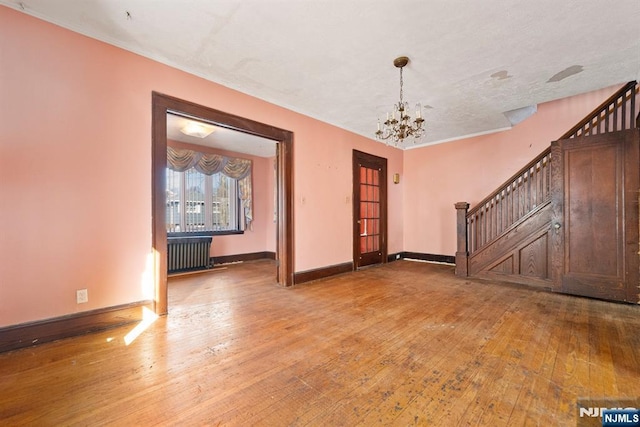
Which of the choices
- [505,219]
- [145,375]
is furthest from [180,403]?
[505,219]

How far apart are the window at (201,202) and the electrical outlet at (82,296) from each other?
3132 mm

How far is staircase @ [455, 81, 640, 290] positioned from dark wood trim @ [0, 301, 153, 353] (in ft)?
16.4

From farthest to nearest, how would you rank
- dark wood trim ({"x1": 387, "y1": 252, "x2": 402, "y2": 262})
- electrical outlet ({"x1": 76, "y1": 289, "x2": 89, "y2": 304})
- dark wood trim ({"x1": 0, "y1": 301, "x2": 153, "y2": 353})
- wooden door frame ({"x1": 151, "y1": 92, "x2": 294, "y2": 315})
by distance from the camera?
1. dark wood trim ({"x1": 387, "y1": 252, "x2": 402, "y2": 262})
2. wooden door frame ({"x1": 151, "y1": 92, "x2": 294, "y2": 315})
3. electrical outlet ({"x1": 76, "y1": 289, "x2": 89, "y2": 304})
4. dark wood trim ({"x1": 0, "y1": 301, "x2": 153, "y2": 353})

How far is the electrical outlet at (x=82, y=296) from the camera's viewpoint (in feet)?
8.00

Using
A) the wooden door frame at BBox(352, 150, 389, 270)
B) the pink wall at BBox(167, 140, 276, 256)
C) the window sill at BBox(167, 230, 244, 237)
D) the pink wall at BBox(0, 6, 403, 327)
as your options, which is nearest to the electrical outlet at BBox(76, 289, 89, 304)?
the pink wall at BBox(0, 6, 403, 327)

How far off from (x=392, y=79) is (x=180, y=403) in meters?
3.87

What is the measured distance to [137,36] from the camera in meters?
2.56

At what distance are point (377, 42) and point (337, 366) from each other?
3.01 meters

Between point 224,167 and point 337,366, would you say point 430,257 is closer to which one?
point 337,366

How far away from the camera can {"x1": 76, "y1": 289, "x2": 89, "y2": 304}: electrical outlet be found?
244 cm

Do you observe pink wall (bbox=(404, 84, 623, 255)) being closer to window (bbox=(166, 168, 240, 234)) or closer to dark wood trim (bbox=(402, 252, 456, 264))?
dark wood trim (bbox=(402, 252, 456, 264))

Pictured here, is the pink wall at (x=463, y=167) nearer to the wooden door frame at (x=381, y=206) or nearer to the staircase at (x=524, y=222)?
the staircase at (x=524, y=222)

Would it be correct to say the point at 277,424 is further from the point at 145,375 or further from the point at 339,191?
the point at 339,191

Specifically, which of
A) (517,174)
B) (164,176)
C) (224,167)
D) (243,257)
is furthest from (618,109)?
(243,257)
